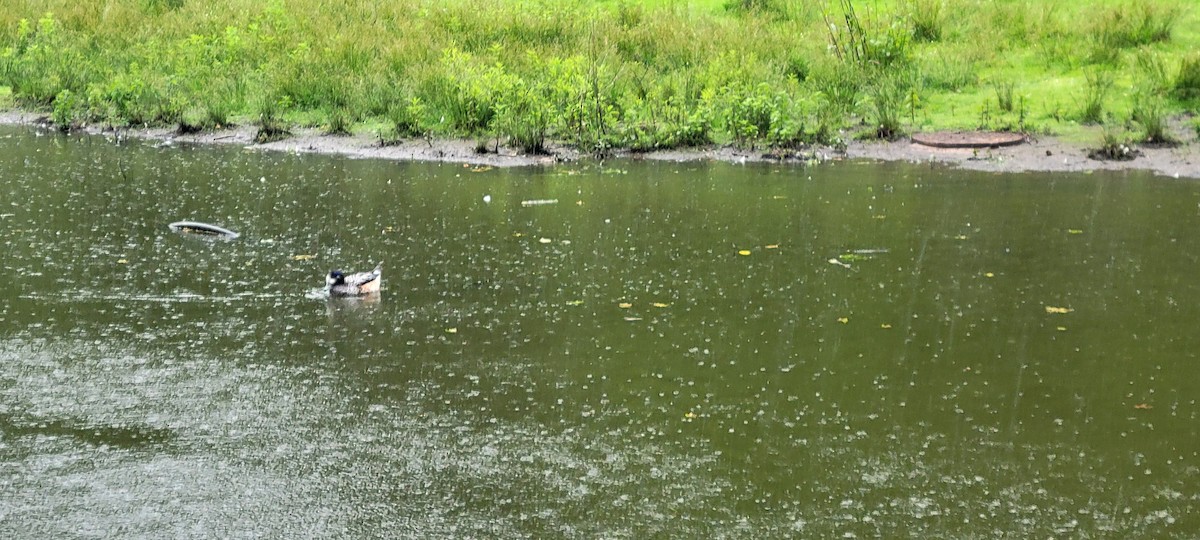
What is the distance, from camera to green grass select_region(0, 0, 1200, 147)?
48.3 feet

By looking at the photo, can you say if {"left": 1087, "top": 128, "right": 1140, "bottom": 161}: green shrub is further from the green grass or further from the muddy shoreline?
the green grass

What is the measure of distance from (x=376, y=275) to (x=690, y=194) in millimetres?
4305

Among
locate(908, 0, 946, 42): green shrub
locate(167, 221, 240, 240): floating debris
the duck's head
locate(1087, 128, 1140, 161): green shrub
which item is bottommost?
locate(167, 221, 240, 240): floating debris

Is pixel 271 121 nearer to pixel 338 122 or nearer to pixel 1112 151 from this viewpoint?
pixel 338 122

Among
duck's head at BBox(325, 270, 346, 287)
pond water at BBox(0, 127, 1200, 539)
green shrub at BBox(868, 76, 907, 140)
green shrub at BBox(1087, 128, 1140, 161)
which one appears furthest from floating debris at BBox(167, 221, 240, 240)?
green shrub at BBox(1087, 128, 1140, 161)

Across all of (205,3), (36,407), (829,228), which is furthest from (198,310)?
(205,3)

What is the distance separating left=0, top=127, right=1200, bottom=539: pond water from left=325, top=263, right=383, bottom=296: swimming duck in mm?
134

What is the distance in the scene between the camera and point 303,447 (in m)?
6.12

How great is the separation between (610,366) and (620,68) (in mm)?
9803

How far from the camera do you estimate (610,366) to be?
7.22 m

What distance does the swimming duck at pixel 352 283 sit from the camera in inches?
338

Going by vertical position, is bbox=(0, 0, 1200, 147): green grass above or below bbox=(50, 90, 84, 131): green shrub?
above

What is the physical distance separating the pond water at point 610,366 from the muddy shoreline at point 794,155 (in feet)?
3.70

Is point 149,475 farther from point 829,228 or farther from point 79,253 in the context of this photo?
point 829,228
